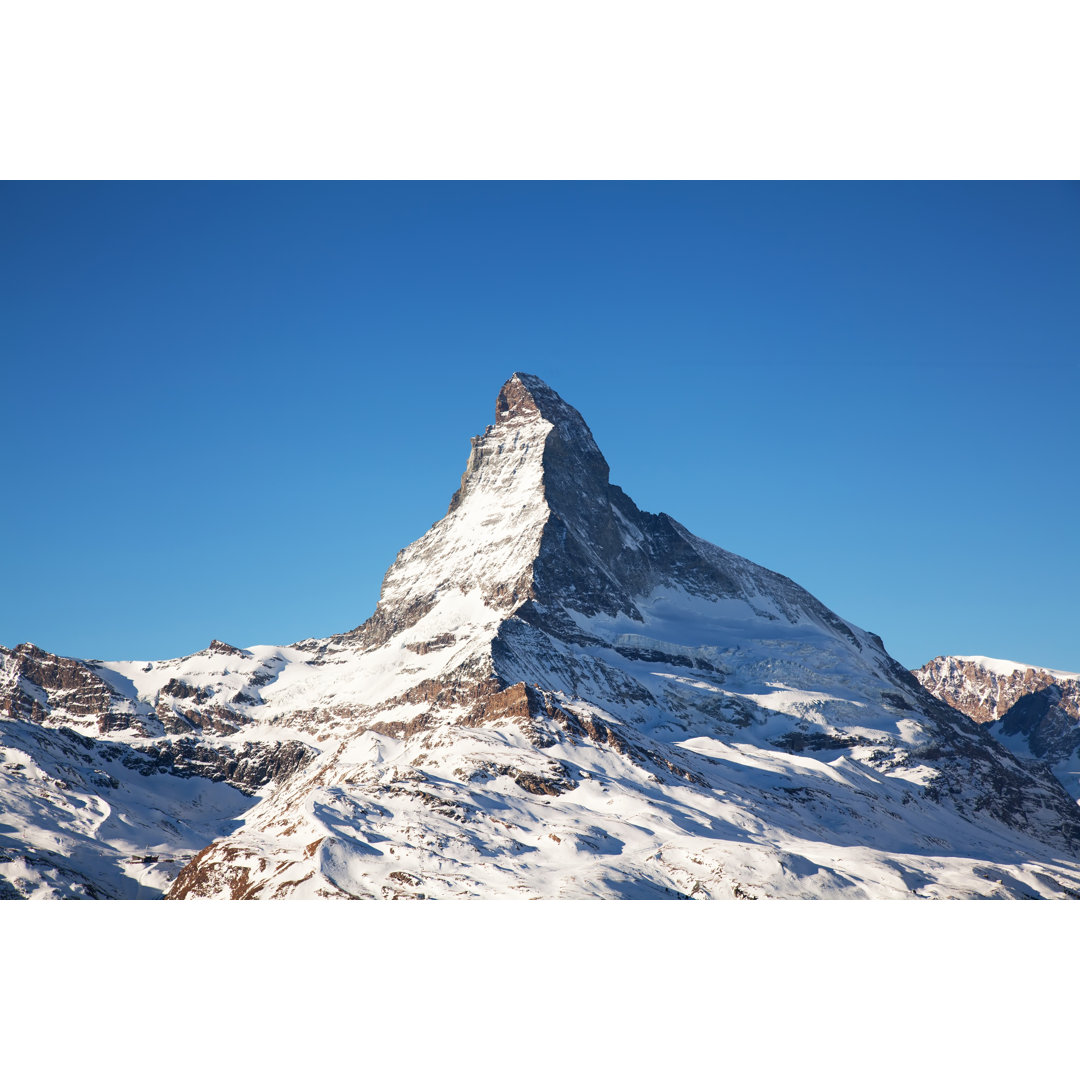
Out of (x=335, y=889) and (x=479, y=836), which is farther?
(x=479, y=836)

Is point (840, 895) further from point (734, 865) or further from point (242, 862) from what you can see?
point (242, 862)
